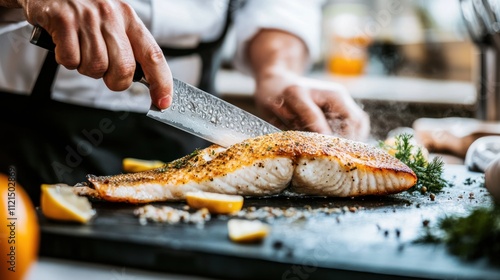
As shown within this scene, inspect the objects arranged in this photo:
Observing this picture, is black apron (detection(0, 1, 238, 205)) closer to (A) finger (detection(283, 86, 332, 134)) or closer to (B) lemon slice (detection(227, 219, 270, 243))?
(A) finger (detection(283, 86, 332, 134))

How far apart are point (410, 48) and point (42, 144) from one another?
3.81 m

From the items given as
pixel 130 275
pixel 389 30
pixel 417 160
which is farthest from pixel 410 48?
pixel 130 275

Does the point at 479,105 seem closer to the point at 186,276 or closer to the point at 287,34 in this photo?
the point at 287,34

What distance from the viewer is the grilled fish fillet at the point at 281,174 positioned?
1.71 metres

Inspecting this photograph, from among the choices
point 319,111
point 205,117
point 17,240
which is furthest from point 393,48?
point 17,240

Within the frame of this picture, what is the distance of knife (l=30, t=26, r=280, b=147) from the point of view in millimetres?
1812

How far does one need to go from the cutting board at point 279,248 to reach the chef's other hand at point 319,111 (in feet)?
2.44

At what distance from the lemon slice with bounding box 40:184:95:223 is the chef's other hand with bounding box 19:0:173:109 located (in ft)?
1.14

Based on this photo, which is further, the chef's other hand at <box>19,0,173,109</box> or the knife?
the knife

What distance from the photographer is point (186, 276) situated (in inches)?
49.6

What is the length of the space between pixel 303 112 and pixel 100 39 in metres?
0.90

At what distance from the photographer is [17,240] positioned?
1.25 metres

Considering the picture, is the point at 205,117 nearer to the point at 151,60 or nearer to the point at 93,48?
the point at 151,60

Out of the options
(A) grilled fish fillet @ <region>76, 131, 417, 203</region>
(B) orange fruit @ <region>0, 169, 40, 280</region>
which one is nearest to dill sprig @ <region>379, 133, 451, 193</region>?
(A) grilled fish fillet @ <region>76, 131, 417, 203</region>
